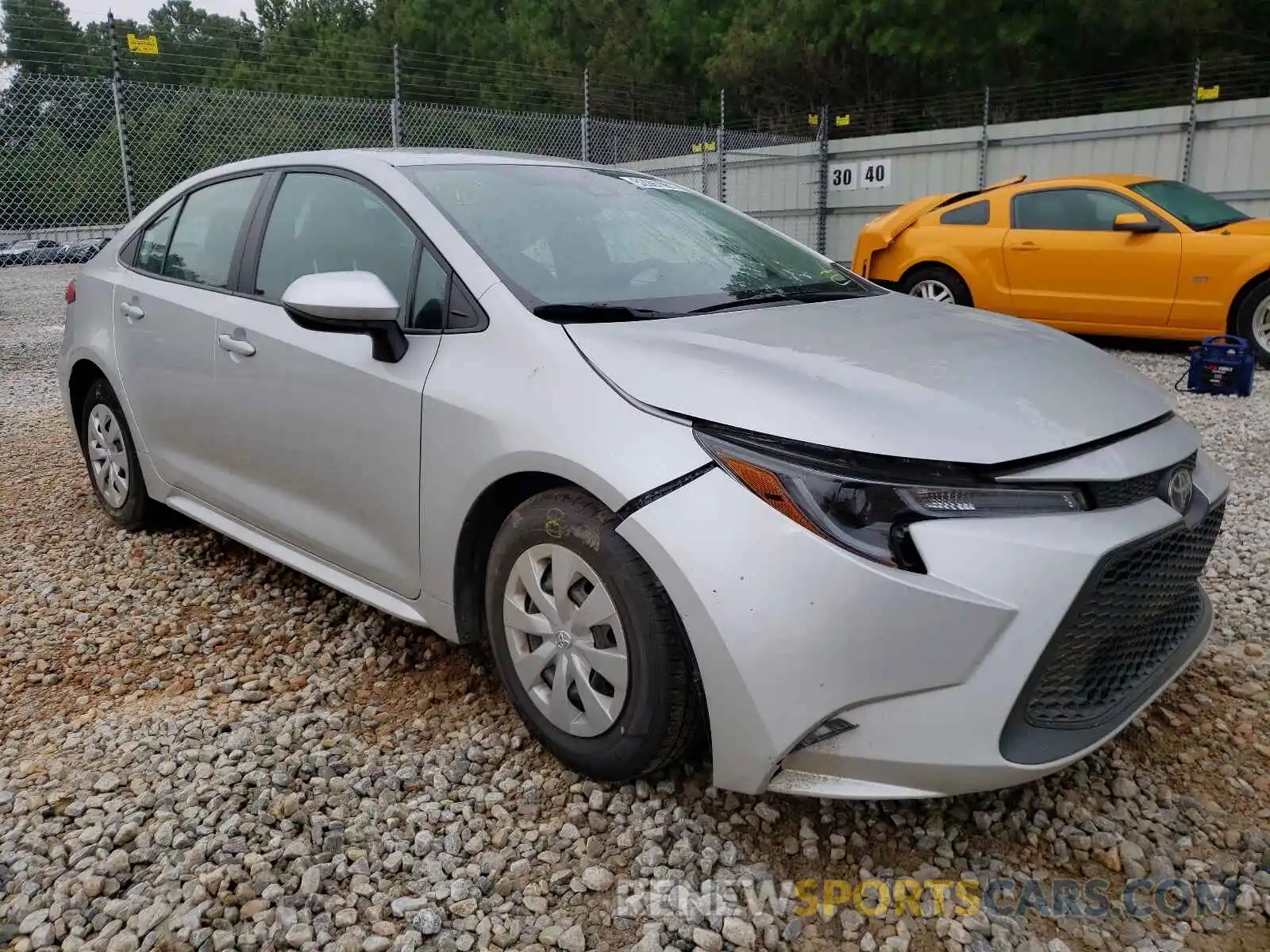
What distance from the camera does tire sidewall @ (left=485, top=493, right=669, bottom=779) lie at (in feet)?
6.66

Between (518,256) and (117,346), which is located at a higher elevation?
(518,256)

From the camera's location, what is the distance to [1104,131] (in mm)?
12609

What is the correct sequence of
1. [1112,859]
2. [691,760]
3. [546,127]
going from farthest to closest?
[546,127] < [691,760] < [1112,859]

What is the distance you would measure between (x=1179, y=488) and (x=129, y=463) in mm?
3638

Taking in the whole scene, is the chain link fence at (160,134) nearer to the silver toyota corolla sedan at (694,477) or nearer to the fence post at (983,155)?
the fence post at (983,155)

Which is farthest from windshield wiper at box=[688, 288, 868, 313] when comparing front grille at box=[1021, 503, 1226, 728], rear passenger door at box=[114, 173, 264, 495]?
rear passenger door at box=[114, 173, 264, 495]

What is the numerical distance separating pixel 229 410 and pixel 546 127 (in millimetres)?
10154

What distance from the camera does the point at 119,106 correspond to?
8.62m

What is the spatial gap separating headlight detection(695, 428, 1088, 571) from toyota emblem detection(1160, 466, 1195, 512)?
0.31 meters

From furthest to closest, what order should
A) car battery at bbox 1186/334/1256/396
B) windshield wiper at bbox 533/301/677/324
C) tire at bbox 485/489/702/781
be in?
car battery at bbox 1186/334/1256/396
windshield wiper at bbox 533/301/677/324
tire at bbox 485/489/702/781

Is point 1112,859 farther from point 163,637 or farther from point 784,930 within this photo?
point 163,637

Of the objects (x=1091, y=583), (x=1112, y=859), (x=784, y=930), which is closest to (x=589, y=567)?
(x=784, y=930)

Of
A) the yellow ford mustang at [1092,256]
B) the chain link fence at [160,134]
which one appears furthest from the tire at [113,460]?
the chain link fence at [160,134]

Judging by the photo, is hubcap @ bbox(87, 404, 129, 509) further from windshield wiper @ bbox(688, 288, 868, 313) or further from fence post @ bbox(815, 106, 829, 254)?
fence post @ bbox(815, 106, 829, 254)
